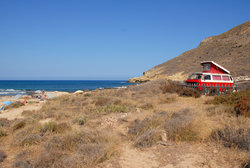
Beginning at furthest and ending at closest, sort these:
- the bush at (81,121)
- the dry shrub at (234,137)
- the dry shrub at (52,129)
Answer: the bush at (81,121)
the dry shrub at (52,129)
the dry shrub at (234,137)

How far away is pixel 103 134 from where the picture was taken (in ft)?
15.7

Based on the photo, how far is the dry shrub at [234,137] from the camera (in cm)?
401

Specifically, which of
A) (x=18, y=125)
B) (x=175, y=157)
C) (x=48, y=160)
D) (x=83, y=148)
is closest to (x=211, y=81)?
(x=175, y=157)

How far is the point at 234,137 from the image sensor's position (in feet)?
13.7

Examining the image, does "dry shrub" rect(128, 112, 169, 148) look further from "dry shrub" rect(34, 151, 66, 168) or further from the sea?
the sea

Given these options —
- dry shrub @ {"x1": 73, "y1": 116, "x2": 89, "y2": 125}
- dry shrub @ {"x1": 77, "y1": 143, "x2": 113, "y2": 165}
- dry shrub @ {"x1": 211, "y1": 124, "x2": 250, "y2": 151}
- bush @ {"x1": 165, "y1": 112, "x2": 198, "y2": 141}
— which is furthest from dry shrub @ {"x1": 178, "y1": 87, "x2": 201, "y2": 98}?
dry shrub @ {"x1": 77, "y1": 143, "x2": 113, "y2": 165}

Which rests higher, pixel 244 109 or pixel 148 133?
pixel 244 109

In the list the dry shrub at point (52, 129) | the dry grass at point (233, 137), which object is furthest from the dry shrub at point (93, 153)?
the dry grass at point (233, 137)

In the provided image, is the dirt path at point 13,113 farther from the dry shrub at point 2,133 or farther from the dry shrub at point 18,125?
the dry shrub at point 2,133

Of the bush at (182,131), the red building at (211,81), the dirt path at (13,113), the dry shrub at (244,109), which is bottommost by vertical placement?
the dirt path at (13,113)

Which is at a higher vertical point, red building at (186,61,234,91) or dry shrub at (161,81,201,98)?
red building at (186,61,234,91)

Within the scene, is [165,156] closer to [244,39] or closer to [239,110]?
[239,110]

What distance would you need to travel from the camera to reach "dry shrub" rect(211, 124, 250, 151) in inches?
158

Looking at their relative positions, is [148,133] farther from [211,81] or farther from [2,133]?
[211,81]
